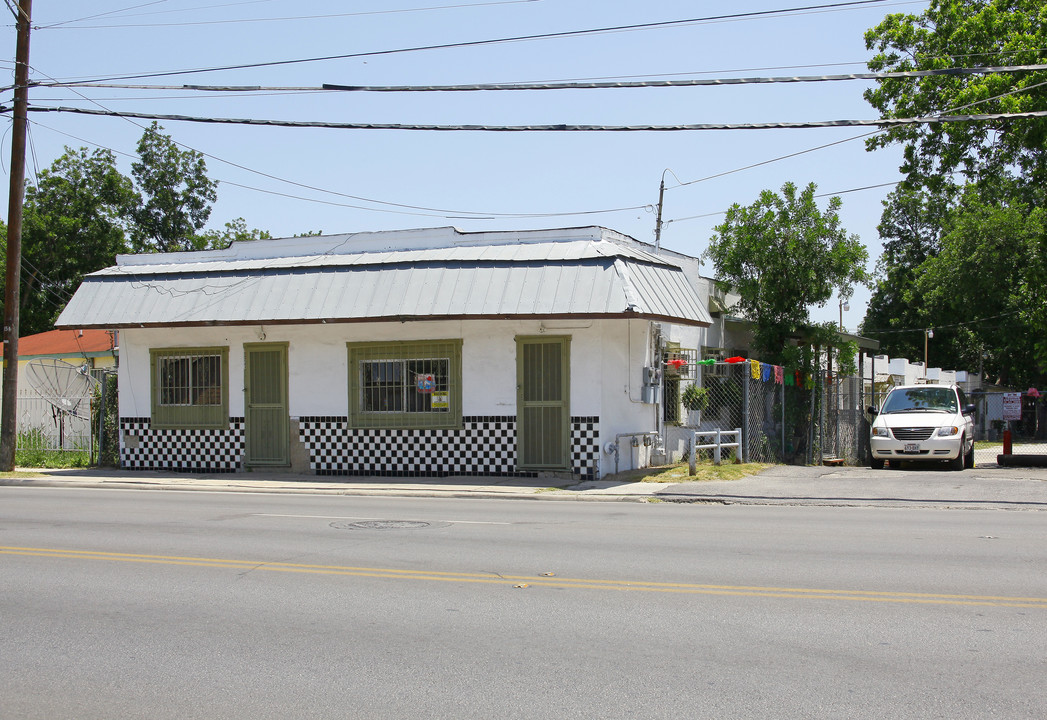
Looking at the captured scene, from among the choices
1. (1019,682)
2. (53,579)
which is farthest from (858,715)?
(53,579)

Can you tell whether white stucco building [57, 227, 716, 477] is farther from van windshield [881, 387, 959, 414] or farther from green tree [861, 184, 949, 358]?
green tree [861, 184, 949, 358]

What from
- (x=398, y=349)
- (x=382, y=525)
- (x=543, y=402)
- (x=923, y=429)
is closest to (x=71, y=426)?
(x=398, y=349)

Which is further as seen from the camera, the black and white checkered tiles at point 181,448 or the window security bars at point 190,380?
the window security bars at point 190,380

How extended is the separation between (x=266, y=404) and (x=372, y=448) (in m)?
2.73

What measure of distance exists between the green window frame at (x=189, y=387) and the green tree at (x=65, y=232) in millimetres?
25996

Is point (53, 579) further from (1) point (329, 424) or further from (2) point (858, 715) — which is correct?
(1) point (329, 424)

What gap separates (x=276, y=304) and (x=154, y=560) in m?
10.7

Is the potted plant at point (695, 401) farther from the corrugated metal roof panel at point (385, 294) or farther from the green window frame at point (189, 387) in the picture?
the green window frame at point (189, 387)

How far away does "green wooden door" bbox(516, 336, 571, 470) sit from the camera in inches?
740

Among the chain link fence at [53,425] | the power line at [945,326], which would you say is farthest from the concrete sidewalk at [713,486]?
the power line at [945,326]

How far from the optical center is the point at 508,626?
7051 millimetres

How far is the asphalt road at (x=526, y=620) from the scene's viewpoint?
18.1 ft

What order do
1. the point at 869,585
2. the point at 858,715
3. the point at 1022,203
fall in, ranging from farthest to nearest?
the point at 1022,203 < the point at 869,585 < the point at 858,715

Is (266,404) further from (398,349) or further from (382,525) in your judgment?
(382,525)
